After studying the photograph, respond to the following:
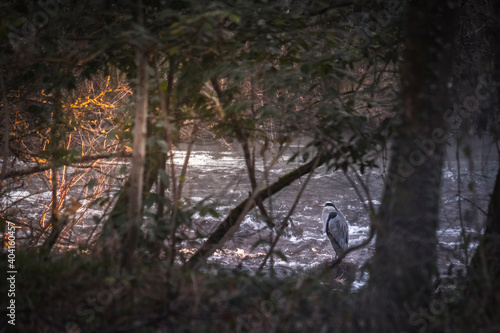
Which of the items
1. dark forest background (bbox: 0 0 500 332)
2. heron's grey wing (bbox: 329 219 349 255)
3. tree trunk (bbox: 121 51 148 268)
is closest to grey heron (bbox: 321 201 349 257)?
heron's grey wing (bbox: 329 219 349 255)

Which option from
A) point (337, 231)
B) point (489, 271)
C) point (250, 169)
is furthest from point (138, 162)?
point (337, 231)

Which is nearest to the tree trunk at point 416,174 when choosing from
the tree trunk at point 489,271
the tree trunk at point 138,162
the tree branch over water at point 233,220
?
the tree trunk at point 489,271

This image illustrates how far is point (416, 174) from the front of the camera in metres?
2.91

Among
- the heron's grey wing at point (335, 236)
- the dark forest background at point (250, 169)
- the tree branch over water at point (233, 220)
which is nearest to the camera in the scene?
the dark forest background at point (250, 169)

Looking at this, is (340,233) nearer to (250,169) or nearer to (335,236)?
(335,236)

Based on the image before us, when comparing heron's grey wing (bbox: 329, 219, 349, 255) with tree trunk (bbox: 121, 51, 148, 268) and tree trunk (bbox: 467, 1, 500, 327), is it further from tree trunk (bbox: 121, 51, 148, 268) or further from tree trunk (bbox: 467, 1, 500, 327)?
tree trunk (bbox: 121, 51, 148, 268)

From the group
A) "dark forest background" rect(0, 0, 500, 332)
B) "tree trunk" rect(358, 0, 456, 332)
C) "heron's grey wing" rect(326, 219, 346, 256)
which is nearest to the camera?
"dark forest background" rect(0, 0, 500, 332)

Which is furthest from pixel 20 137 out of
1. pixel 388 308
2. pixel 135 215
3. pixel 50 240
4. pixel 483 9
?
pixel 483 9

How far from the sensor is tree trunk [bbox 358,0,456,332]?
2.85 m

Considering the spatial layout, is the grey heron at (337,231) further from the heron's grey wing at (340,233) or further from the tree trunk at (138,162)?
the tree trunk at (138,162)

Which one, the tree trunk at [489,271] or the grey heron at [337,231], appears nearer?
the tree trunk at [489,271]

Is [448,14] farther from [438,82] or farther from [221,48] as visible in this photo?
[221,48]

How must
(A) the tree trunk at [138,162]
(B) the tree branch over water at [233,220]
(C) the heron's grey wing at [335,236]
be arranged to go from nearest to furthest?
(A) the tree trunk at [138,162] < (B) the tree branch over water at [233,220] < (C) the heron's grey wing at [335,236]

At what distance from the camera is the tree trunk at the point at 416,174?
112 inches
